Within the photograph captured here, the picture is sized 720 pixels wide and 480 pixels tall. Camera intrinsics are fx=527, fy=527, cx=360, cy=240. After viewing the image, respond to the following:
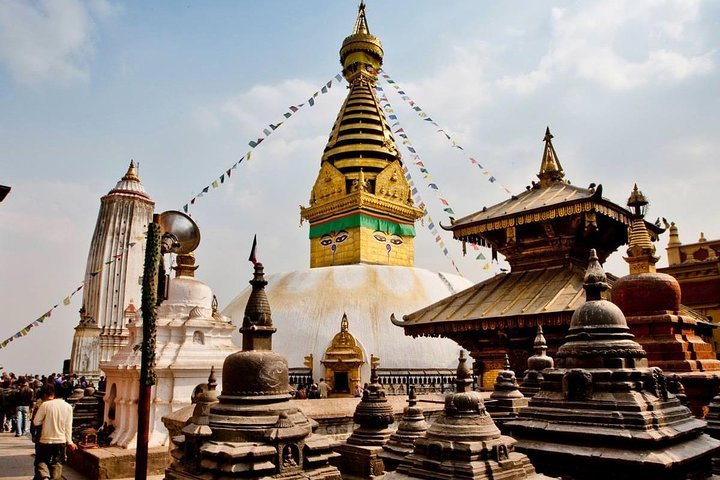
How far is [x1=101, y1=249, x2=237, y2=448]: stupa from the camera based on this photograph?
9148 millimetres

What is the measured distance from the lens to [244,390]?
4.44 metres

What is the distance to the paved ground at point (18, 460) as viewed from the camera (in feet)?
26.6

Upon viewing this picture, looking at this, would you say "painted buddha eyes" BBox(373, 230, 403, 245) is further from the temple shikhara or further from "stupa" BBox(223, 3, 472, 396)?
the temple shikhara

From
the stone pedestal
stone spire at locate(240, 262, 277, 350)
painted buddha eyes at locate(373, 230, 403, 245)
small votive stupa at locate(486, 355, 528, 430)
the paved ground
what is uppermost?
painted buddha eyes at locate(373, 230, 403, 245)

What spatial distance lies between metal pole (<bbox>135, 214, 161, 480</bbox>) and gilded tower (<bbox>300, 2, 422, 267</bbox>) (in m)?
20.6

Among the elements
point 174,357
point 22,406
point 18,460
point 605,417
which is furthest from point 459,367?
point 22,406

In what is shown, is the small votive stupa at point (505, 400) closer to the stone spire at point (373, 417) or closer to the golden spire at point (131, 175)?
the stone spire at point (373, 417)

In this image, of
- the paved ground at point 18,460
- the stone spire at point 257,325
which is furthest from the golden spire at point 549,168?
the paved ground at point 18,460

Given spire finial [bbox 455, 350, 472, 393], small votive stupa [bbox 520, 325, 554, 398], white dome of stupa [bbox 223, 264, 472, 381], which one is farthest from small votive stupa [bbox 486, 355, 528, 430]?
white dome of stupa [bbox 223, 264, 472, 381]

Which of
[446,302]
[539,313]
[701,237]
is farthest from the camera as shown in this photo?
[701,237]

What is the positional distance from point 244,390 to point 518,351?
641 cm

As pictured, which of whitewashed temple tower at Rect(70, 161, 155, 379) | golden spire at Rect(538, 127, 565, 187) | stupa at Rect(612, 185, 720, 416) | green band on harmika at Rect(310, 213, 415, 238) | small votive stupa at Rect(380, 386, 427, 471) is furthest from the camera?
whitewashed temple tower at Rect(70, 161, 155, 379)

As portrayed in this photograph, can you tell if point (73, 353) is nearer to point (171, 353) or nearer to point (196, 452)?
point (171, 353)

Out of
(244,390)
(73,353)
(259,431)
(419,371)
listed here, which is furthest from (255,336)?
(73,353)
